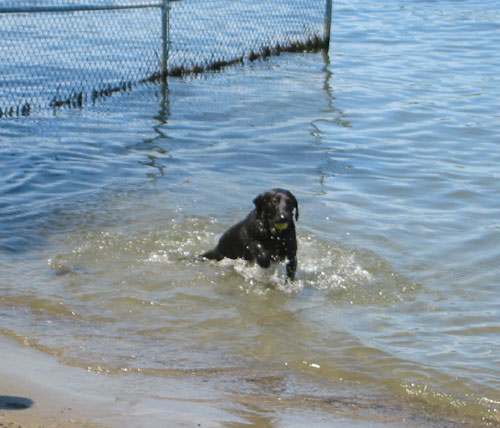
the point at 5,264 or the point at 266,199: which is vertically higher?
the point at 266,199

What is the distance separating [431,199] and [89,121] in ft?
16.4

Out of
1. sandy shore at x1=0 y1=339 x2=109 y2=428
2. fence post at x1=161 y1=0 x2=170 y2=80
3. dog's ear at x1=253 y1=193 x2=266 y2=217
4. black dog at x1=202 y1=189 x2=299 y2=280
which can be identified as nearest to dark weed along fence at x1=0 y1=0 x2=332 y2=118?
fence post at x1=161 y1=0 x2=170 y2=80

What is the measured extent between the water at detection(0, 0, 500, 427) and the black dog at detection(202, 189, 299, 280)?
0.17 m

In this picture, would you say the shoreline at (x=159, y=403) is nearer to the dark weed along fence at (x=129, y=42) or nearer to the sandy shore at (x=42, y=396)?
the sandy shore at (x=42, y=396)

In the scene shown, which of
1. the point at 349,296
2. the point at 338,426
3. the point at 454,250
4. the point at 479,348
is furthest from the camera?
the point at 454,250

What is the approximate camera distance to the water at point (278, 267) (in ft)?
21.0

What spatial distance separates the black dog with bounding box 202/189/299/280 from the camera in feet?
27.5

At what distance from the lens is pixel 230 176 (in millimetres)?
11680

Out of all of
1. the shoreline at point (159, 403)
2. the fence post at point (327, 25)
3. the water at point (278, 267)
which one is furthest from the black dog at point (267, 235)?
the fence post at point (327, 25)

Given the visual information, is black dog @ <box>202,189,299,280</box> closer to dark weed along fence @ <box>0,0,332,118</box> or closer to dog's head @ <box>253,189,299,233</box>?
dog's head @ <box>253,189,299,233</box>

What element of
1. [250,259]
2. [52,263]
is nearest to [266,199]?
[250,259]

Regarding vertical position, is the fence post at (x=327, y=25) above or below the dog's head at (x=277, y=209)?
above

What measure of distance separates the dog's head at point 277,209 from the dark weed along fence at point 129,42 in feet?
18.5

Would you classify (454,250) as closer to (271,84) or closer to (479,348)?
(479,348)
